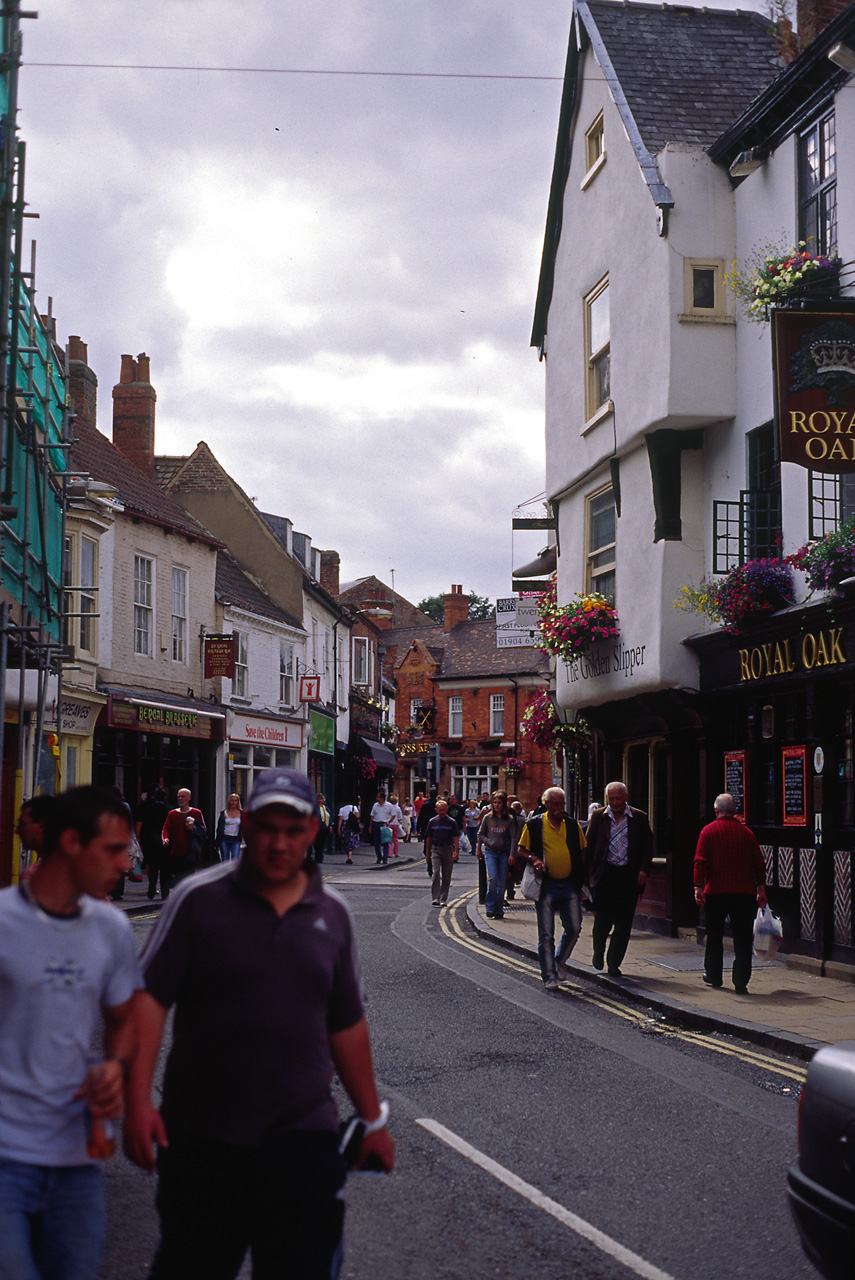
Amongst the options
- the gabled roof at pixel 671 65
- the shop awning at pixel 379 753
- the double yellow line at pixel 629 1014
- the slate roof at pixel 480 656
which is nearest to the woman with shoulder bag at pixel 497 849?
the double yellow line at pixel 629 1014

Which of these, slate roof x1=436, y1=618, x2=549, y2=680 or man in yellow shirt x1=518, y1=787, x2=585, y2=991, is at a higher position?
slate roof x1=436, y1=618, x2=549, y2=680

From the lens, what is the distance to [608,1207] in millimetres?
5582

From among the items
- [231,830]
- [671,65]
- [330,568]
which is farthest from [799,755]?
[330,568]

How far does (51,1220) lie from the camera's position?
3.09m

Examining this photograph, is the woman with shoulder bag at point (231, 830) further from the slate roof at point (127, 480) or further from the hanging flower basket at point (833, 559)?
the hanging flower basket at point (833, 559)

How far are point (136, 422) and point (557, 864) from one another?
85.0ft

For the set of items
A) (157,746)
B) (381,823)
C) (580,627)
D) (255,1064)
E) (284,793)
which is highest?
(580,627)

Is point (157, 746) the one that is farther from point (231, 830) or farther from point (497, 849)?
point (497, 849)

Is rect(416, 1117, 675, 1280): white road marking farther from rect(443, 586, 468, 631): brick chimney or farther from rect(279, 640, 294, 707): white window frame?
rect(443, 586, 468, 631): brick chimney

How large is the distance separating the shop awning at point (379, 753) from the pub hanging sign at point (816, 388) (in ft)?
134

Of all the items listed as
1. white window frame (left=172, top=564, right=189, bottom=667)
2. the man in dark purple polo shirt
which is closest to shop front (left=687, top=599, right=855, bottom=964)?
Result: the man in dark purple polo shirt

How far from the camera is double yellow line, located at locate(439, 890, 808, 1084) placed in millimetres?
8727

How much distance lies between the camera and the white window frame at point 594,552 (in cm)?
1888

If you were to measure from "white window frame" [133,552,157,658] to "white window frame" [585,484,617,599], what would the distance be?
12682 millimetres
